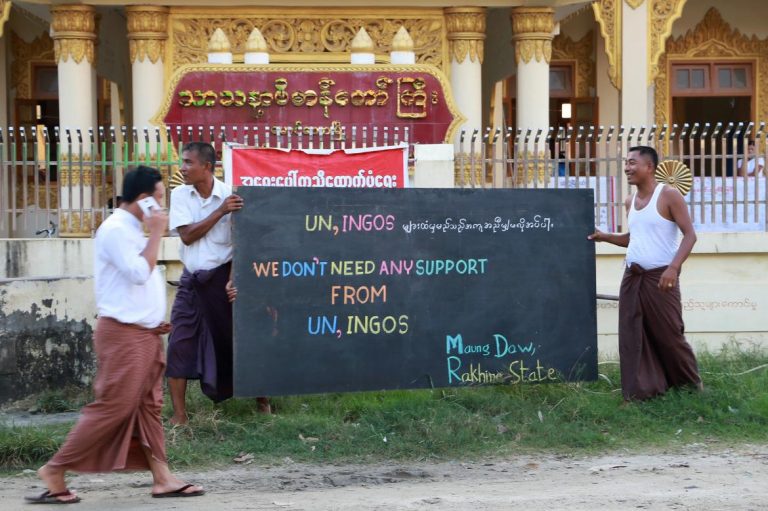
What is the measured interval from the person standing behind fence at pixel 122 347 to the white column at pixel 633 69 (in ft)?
33.6

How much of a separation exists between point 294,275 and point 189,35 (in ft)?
23.9

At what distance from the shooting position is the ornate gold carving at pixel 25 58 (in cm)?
1733

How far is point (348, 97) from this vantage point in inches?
515

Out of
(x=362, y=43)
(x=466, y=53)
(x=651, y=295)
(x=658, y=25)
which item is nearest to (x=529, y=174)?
(x=651, y=295)

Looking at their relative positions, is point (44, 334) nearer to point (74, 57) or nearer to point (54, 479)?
point (54, 479)

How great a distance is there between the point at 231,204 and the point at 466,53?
7.41 meters

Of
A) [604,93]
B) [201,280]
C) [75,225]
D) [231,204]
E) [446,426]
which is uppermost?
[604,93]

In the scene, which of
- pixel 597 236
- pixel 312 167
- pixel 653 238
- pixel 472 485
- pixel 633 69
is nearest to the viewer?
pixel 472 485

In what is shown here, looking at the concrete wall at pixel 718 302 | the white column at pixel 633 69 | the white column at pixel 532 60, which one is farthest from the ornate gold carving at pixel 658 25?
the concrete wall at pixel 718 302

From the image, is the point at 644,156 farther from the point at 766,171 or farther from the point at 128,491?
the point at 128,491

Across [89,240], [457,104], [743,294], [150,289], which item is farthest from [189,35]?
[150,289]

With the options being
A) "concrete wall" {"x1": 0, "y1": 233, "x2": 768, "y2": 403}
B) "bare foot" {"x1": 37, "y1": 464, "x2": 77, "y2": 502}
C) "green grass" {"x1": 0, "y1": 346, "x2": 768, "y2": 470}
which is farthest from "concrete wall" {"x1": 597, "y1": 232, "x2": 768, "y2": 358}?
"bare foot" {"x1": 37, "y1": 464, "x2": 77, "y2": 502}

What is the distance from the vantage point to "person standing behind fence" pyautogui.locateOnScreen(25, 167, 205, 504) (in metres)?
5.91

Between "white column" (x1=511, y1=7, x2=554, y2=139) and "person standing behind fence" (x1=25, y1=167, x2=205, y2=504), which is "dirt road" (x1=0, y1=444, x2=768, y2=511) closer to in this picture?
"person standing behind fence" (x1=25, y1=167, x2=205, y2=504)
